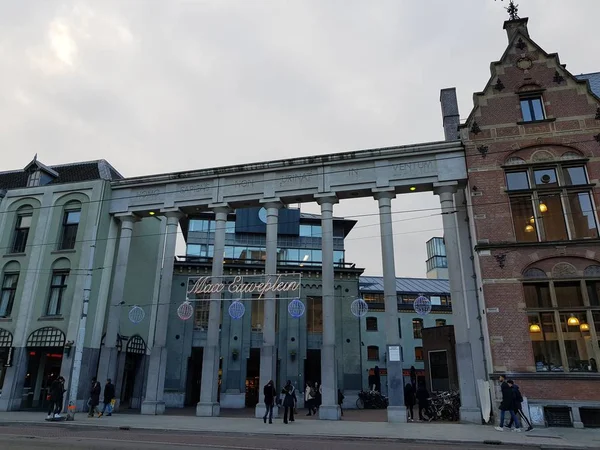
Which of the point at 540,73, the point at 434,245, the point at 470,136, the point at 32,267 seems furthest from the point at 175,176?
the point at 434,245

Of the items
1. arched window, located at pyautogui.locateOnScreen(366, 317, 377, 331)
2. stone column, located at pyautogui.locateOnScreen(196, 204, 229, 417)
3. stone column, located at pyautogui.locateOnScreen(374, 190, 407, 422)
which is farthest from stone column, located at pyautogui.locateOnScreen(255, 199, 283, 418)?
arched window, located at pyautogui.locateOnScreen(366, 317, 377, 331)

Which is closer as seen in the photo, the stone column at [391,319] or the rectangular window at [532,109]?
the stone column at [391,319]

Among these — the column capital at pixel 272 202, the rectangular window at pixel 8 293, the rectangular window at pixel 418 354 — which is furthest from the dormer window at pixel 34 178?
the rectangular window at pixel 418 354

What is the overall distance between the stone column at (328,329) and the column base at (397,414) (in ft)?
7.95

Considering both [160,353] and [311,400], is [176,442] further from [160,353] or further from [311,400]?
[311,400]

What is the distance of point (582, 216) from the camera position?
18828 millimetres

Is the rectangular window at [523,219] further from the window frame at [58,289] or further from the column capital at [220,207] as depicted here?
the window frame at [58,289]

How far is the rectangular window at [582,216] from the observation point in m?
18.5

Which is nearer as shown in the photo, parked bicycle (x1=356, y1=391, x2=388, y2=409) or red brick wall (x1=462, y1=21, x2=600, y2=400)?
red brick wall (x1=462, y1=21, x2=600, y2=400)

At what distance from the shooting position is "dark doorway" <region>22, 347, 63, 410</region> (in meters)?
24.9

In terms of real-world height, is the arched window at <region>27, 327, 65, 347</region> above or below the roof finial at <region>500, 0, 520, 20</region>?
below

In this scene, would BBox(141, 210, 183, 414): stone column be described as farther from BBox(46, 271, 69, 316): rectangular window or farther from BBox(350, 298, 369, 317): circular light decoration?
BBox(350, 298, 369, 317): circular light decoration

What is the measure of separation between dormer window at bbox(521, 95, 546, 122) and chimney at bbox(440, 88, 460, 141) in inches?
158

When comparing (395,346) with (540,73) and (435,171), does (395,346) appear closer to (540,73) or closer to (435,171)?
(435,171)
